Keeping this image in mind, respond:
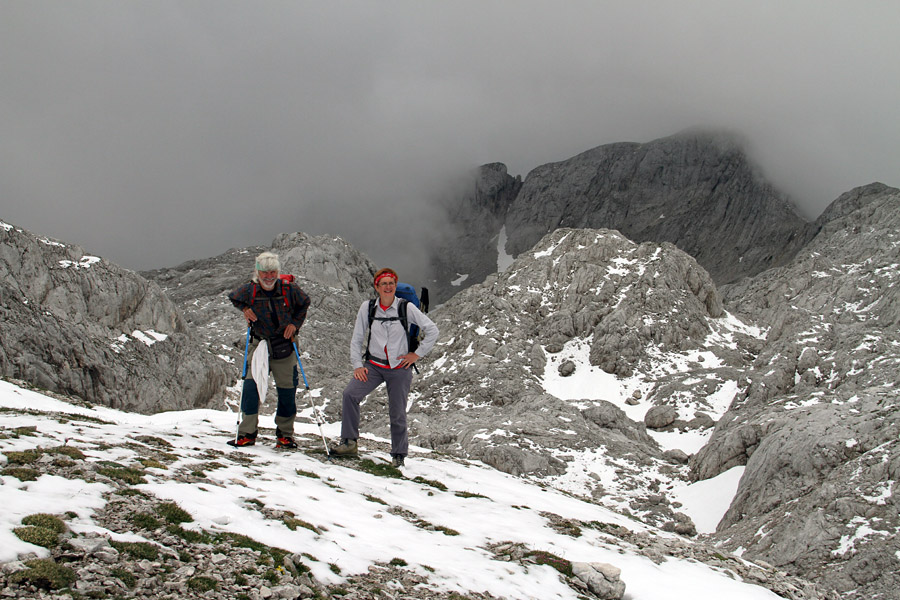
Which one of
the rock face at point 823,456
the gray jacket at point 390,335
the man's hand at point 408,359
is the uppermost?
the gray jacket at point 390,335

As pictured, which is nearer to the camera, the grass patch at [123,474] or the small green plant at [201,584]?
the small green plant at [201,584]

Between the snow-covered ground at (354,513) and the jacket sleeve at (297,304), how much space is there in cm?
339

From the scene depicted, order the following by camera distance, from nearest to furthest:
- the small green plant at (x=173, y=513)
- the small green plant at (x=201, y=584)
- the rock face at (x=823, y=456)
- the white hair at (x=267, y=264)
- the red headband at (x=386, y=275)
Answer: the small green plant at (x=201, y=584)
the small green plant at (x=173, y=513)
the white hair at (x=267, y=264)
the red headband at (x=386, y=275)
the rock face at (x=823, y=456)

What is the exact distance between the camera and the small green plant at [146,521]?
24.3ft

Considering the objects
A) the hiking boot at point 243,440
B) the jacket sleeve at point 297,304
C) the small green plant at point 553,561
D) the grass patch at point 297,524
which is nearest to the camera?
the grass patch at point 297,524

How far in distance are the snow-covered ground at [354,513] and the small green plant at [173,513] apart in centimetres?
14

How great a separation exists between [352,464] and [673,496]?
41.0 m

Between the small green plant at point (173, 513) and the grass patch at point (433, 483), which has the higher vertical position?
the small green plant at point (173, 513)

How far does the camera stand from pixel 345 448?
49.4ft

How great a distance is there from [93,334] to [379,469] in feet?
169

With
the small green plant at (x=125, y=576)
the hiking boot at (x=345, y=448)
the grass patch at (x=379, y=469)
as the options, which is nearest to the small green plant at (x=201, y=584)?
the small green plant at (x=125, y=576)

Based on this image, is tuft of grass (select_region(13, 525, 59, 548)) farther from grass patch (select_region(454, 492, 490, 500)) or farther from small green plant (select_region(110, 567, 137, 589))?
grass patch (select_region(454, 492, 490, 500))

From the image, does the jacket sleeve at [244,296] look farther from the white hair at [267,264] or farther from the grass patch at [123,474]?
the grass patch at [123,474]

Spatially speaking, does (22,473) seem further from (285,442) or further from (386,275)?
(386,275)
